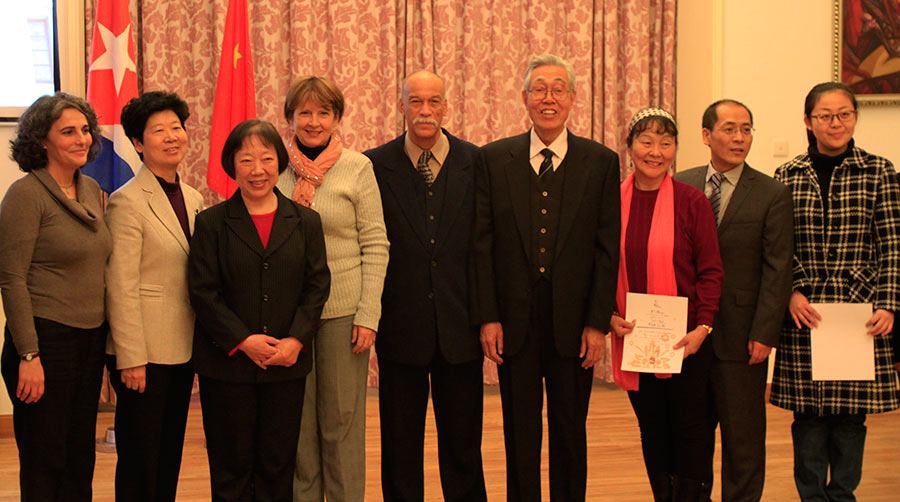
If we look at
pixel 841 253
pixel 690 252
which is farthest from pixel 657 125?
pixel 841 253

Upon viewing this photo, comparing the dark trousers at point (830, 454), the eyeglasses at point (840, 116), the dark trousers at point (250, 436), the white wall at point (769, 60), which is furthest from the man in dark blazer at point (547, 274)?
the white wall at point (769, 60)

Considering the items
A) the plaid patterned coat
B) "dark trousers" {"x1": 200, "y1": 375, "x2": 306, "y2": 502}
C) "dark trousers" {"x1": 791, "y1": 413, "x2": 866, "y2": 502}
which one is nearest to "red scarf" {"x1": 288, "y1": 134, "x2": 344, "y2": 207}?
"dark trousers" {"x1": 200, "y1": 375, "x2": 306, "y2": 502}

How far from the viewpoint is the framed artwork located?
4.69 meters

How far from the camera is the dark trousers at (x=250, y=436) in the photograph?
7.61 ft

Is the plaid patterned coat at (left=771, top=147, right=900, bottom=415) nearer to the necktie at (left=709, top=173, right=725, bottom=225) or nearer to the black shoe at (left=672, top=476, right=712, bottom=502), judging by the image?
the necktie at (left=709, top=173, right=725, bottom=225)

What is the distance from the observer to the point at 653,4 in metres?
5.01

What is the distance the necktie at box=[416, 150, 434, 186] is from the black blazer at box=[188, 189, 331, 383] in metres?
0.46

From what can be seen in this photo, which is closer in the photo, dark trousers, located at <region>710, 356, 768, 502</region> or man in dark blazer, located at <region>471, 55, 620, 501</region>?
man in dark blazer, located at <region>471, 55, 620, 501</region>

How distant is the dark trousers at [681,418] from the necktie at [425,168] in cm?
100

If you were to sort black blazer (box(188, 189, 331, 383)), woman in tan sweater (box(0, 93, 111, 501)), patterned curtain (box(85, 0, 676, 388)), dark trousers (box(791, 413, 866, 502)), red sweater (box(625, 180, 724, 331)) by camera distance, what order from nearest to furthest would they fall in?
woman in tan sweater (box(0, 93, 111, 501)) → black blazer (box(188, 189, 331, 383)) → red sweater (box(625, 180, 724, 331)) → dark trousers (box(791, 413, 866, 502)) → patterned curtain (box(85, 0, 676, 388))

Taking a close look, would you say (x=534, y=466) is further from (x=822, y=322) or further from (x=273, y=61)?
(x=273, y=61)

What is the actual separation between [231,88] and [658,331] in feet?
8.63

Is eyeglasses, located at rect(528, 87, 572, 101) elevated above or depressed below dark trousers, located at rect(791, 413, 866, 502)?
above

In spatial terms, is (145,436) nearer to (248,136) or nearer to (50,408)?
(50,408)
